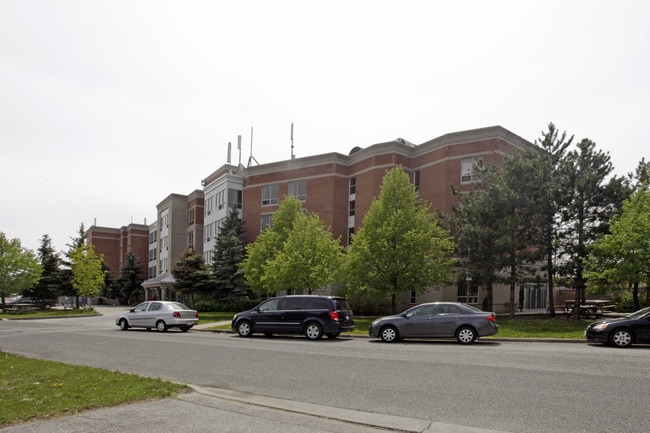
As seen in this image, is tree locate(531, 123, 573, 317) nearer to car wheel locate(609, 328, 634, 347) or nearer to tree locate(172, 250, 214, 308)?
car wheel locate(609, 328, 634, 347)

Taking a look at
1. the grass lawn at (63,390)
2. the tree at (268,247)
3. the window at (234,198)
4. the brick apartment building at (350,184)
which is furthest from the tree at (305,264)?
the window at (234,198)

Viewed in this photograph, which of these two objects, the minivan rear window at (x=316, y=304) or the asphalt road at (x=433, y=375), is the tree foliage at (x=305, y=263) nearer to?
the minivan rear window at (x=316, y=304)

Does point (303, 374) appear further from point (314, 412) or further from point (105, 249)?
point (105, 249)

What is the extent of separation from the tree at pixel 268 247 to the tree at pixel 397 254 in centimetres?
714

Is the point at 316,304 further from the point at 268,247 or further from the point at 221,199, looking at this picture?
the point at 221,199

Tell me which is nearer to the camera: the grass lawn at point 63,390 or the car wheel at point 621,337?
the grass lawn at point 63,390

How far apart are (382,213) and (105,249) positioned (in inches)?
2949

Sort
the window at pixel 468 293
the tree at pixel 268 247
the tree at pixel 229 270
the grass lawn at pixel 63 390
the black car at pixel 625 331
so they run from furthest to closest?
1. the tree at pixel 229 270
2. the window at pixel 468 293
3. the tree at pixel 268 247
4. the black car at pixel 625 331
5. the grass lawn at pixel 63 390

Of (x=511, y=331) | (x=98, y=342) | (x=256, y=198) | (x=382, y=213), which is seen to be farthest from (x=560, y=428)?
(x=256, y=198)

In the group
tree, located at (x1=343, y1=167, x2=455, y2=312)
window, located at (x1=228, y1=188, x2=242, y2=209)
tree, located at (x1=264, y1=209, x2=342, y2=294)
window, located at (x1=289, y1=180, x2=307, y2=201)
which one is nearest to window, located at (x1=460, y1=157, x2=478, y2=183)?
tree, located at (x1=343, y1=167, x2=455, y2=312)

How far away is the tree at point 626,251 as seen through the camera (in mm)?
19609

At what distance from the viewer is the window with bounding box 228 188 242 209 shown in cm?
4747

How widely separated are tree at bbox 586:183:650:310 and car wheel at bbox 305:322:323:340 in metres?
12.3

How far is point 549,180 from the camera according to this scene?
2467 cm
